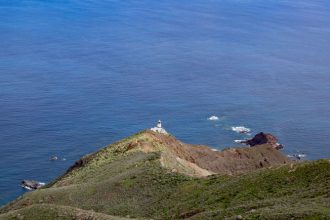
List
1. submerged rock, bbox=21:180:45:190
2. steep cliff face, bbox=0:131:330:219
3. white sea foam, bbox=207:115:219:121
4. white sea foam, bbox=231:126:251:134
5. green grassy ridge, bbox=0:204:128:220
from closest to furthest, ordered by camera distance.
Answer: steep cliff face, bbox=0:131:330:219
green grassy ridge, bbox=0:204:128:220
submerged rock, bbox=21:180:45:190
white sea foam, bbox=231:126:251:134
white sea foam, bbox=207:115:219:121

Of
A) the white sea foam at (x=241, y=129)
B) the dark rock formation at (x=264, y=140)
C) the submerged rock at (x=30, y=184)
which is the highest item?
the white sea foam at (x=241, y=129)

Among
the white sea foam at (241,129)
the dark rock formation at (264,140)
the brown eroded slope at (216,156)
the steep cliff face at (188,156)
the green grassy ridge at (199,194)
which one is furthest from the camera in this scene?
the white sea foam at (241,129)

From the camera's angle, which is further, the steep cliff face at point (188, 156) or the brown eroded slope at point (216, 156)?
the brown eroded slope at point (216, 156)

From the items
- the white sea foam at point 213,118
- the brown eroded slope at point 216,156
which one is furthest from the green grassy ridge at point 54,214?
the white sea foam at point 213,118

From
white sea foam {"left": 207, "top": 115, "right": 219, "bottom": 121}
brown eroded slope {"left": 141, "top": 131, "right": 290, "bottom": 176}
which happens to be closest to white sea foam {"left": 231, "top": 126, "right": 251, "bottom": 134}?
white sea foam {"left": 207, "top": 115, "right": 219, "bottom": 121}

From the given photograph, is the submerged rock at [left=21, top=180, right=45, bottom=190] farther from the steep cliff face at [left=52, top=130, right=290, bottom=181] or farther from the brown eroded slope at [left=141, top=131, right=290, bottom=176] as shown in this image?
the brown eroded slope at [left=141, top=131, right=290, bottom=176]

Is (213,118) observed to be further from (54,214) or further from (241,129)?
(54,214)

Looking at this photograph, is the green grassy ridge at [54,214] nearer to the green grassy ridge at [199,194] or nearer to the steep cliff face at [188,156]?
the green grassy ridge at [199,194]
